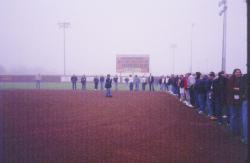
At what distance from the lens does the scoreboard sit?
2463 inches

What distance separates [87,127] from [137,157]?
4497 mm

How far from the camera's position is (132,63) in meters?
62.7

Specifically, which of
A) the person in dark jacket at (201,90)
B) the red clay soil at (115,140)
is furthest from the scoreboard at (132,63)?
the red clay soil at (115,140)

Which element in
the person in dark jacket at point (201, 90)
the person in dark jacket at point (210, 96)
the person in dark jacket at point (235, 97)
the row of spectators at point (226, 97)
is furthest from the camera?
the person in dark jacket at point (201, 90)

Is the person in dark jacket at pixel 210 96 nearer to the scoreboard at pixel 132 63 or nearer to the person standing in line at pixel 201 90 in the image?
the person standing in line at pixel 201 90

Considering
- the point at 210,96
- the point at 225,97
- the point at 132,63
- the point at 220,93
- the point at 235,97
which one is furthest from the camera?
the point at 132,63

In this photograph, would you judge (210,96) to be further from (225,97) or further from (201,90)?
(225,97)

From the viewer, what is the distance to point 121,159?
7605mm

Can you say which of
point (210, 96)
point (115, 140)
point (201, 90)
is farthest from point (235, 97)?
point (201, 90)

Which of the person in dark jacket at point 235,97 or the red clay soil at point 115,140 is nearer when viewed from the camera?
→ the red clay soil at point 115,140

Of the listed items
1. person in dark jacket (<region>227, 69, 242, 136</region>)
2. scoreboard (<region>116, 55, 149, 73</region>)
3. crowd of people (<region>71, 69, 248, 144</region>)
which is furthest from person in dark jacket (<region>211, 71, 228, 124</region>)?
scoreboard (<region>116, 55, 149, 73</region>)

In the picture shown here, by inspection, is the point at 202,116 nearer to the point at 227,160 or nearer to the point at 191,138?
the point at 191,138

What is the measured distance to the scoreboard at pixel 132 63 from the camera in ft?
205

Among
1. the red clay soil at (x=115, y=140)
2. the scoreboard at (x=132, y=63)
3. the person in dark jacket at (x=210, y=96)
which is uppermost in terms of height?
the scoreboard at (x=132, y=63)
